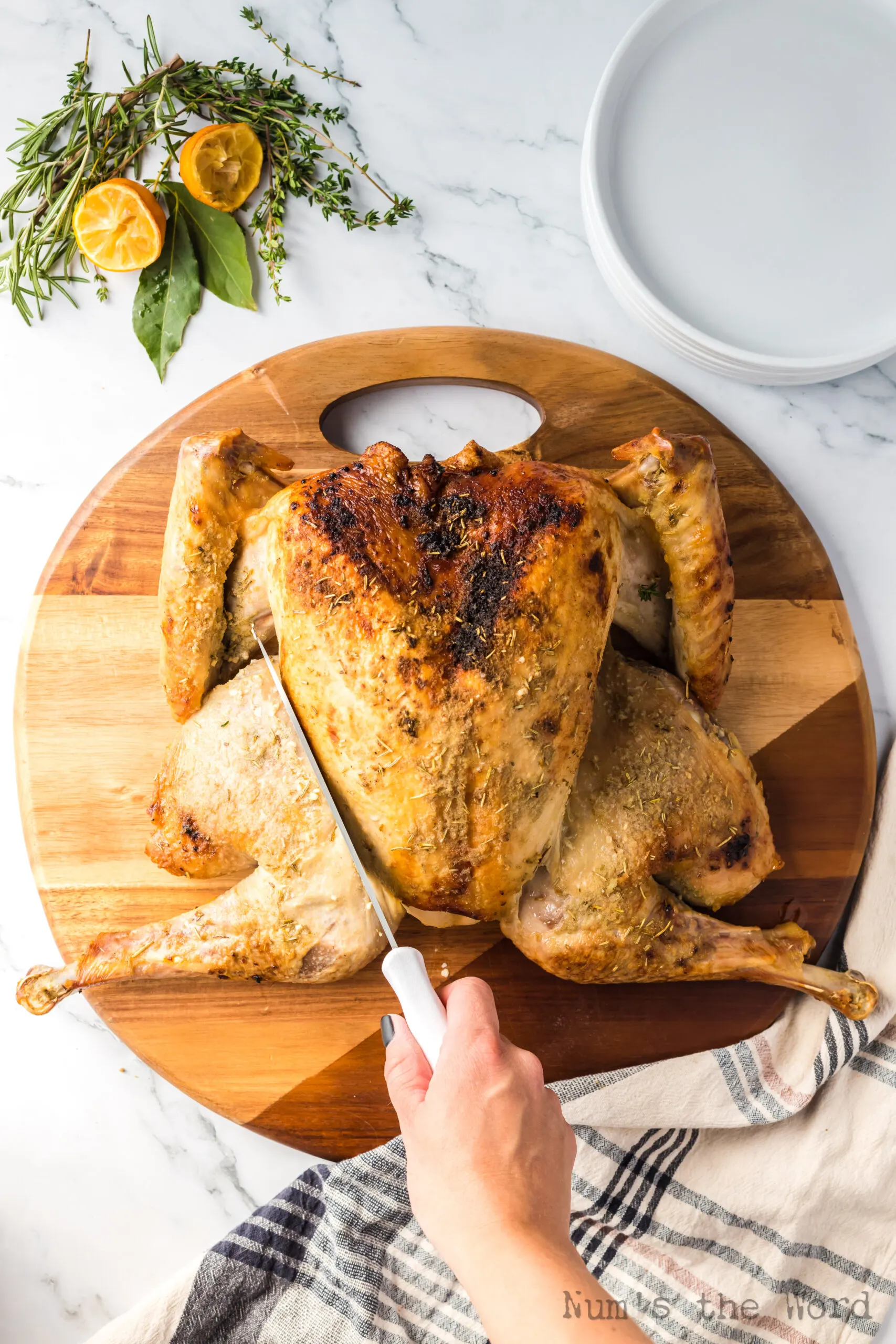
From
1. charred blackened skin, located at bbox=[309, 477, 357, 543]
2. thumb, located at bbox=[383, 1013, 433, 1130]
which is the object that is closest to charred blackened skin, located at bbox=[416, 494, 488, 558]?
charred blackened skin, located at bbox=[309, 477, 357, 543]

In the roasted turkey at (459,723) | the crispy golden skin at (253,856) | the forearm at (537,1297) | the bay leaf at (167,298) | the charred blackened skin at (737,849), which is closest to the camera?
the forearm at (537,1297)

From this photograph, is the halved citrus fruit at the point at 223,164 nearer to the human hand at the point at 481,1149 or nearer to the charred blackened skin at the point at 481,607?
the charred blackened skin at the point at 481,607

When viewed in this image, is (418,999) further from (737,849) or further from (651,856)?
(737,849)

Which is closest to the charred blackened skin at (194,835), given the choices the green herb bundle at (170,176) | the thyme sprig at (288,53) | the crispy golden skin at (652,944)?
the crispy golden skin at (652,944)

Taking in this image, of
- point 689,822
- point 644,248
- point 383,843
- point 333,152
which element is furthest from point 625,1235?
point 333,152

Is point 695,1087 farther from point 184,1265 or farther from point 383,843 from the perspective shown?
point 184,1265

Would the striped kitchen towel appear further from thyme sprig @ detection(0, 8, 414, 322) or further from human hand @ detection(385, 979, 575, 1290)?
thyme sprig @ detection(0, 8, 414, 322)

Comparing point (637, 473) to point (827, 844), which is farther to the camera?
point (827, 844)
